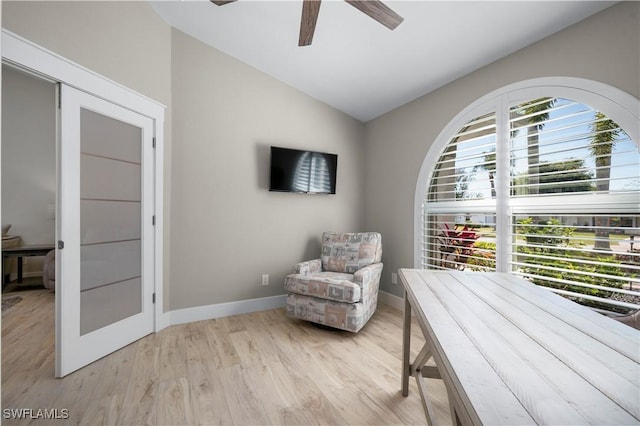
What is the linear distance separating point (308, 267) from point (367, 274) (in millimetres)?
686

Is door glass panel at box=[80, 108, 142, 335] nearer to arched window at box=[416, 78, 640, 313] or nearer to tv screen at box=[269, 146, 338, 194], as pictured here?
tv screen at box=[269, 146, 338, 194]

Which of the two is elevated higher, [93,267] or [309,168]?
[309,168]

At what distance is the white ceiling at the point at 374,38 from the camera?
1.91m

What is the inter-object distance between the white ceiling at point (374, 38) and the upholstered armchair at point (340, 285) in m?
1.78

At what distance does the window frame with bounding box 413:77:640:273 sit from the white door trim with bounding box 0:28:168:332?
2.71 m

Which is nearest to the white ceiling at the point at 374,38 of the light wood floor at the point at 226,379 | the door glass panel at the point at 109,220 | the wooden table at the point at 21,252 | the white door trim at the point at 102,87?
the white door trim at the point at 102,87

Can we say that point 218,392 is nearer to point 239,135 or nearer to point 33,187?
point 239,135

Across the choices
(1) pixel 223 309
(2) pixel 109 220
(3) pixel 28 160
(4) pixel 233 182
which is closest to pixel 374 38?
(4) pixel 233 182

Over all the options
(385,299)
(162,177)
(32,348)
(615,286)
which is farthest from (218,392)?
(615,286)

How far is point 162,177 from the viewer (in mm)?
2664

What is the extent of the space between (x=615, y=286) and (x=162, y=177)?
3.67 m

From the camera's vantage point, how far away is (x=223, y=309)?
3.00 metres

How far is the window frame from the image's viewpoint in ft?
5.51

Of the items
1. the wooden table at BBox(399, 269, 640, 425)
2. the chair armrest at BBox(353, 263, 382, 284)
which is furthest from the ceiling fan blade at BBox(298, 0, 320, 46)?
the chair armrest at BBox(353, 263, 382, 284)
